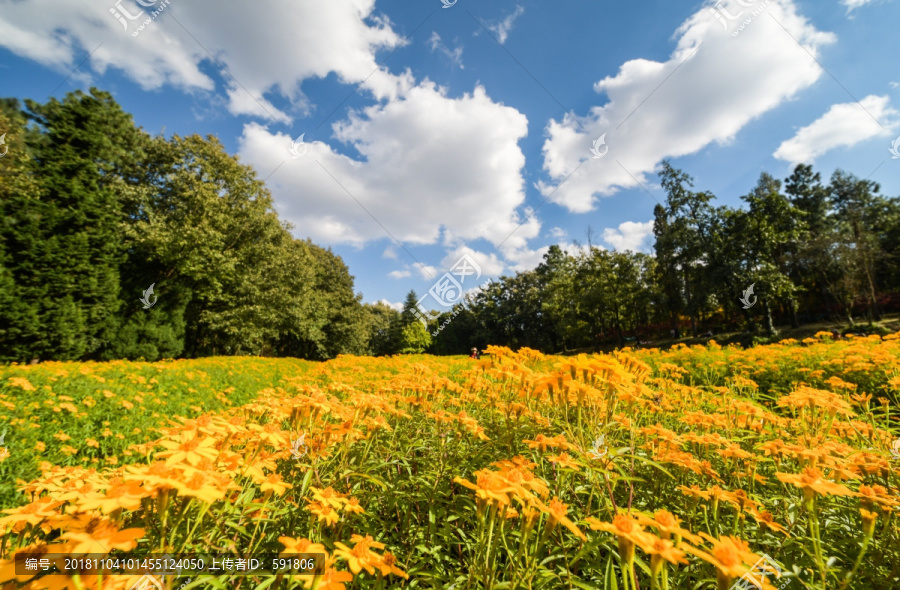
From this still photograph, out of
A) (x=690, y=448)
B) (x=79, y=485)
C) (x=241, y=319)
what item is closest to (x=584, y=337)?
(x=241, y=319)

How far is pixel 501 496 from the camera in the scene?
901 mm

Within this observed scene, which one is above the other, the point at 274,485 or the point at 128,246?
the point at 128,246

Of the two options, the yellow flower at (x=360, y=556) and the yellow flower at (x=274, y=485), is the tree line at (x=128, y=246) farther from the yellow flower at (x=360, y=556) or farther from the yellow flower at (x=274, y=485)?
the yellow flower at (x=360, y=556)

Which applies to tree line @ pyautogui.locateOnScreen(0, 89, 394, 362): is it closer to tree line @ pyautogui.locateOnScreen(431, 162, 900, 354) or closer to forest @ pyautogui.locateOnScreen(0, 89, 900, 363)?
forest @ pyautogui.locateOnScreen(0, 89, 900, 363)

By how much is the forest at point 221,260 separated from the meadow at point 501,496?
901 cm

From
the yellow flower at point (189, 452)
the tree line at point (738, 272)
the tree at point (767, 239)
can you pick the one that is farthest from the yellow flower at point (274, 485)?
the tree at point (767, 239)

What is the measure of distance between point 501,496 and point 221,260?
62.5ft

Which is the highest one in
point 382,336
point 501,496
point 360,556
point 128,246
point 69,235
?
point 128,246

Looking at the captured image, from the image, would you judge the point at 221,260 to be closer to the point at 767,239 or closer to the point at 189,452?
the point at 189,452

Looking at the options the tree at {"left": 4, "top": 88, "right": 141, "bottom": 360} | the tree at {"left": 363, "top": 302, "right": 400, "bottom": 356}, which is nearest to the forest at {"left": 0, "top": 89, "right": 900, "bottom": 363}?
the tree at {"left": 4, "top": 88, "right": 141, "bottom": 360}

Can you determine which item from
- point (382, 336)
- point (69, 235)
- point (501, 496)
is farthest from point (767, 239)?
point (382, 336)

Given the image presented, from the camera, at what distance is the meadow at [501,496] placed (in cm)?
83

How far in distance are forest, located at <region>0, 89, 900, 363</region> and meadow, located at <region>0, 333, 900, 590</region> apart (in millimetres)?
9011

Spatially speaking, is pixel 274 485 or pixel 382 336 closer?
pixel 274 485
